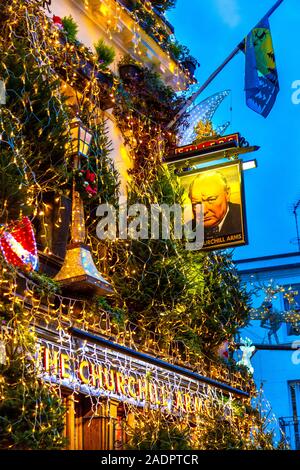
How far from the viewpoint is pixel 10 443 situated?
952 cm

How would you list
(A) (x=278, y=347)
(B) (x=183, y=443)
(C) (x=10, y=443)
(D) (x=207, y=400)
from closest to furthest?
(C) (x=10, y=443)
(B) (x=183, y=443)
(D) (x=207, y=400)
(A) (x=278, y=347)

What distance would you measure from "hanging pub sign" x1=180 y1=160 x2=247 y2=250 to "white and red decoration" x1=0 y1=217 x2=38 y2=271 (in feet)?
14.2

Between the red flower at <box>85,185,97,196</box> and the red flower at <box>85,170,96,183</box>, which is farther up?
the red flower at <box>85,170,96,183</box>

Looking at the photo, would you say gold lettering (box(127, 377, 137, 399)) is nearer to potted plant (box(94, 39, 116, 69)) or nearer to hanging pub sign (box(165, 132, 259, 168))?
hanging pub sign (box(165, 132, 259, 168))

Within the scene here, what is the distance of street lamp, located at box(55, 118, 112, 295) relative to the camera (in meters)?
11.9

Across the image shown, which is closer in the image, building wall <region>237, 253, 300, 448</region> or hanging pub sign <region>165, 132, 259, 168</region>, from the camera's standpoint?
hanging pub sign <region>165, 132, 259, 168</region>

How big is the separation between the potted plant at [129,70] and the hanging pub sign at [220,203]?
9.98ft

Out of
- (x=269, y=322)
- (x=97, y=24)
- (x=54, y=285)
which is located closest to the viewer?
(x=54, y=285)

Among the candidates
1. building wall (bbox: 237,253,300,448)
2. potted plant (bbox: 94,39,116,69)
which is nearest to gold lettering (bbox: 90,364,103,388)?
potted plant (bbox: 94,39,116,69)

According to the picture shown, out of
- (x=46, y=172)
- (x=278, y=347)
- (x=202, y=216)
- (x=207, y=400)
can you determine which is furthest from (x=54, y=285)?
(x=278, y=347)

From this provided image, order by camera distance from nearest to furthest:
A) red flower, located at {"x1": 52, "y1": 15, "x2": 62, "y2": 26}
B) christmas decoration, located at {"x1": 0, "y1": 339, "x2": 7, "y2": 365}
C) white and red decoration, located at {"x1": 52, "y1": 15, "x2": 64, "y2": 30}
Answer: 1. christmas decoration, located at {"x1": 0, "y1": 339, "x2": 7, "y2": 365}
2. white and red decoration, located at {"x1": 52, "y1": 15, "x2": 64, "y2": 30}
3. red flower, located at {"x1": 52, "y1": 15, "x2": 62, "y2": 26}

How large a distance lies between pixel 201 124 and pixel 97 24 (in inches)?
127
